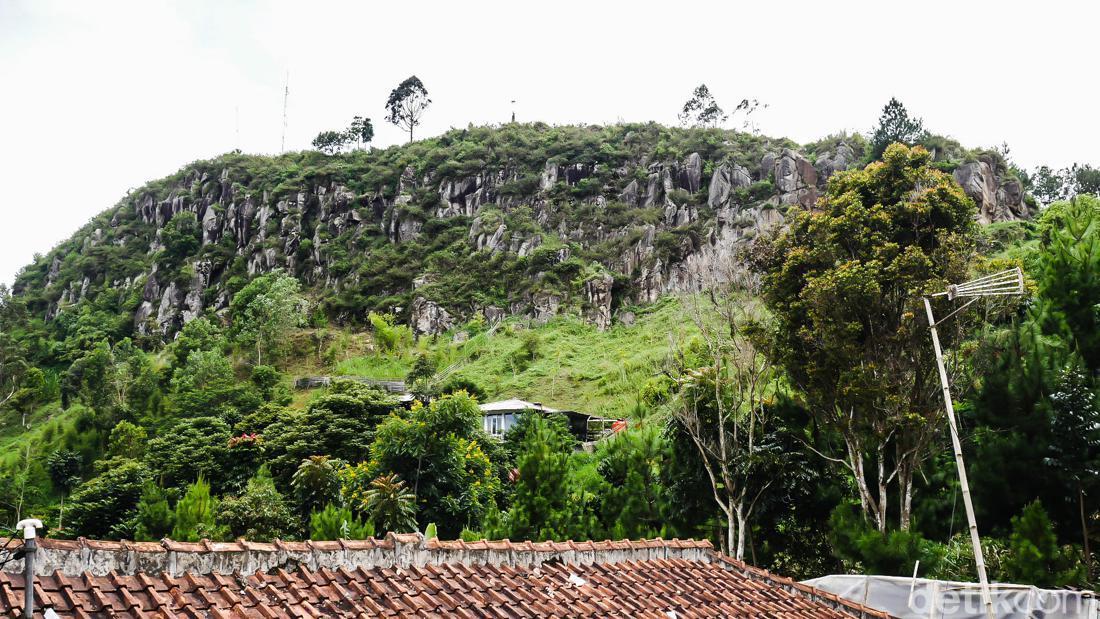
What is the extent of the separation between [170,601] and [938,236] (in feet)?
51.1

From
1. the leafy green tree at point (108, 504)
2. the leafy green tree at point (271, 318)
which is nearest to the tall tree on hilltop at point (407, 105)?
the leafy green tree at point (271, 318)

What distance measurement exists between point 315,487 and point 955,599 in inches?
751

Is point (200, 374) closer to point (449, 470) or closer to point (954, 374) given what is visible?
point (449, 470)

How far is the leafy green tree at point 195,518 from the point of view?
20.1m

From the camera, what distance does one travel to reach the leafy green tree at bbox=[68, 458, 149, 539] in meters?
26.6

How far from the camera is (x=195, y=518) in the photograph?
21.1 m

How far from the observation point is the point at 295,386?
4519 centimetres

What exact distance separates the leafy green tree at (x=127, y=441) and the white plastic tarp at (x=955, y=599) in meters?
34.0

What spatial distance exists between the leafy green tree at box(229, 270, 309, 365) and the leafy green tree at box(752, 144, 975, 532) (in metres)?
39.5

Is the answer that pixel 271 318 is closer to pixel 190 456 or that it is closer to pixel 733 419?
pixel 190 456

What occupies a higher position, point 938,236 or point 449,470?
point 938,236

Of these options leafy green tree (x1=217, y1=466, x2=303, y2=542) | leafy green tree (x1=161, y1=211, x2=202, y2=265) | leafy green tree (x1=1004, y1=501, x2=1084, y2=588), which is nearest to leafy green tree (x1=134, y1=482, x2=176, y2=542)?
leafy green tree (x1=217, y1=466, x2=303, y2=542)

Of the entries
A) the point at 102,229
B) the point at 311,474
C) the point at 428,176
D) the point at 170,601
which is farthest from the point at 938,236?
the point at 102,229

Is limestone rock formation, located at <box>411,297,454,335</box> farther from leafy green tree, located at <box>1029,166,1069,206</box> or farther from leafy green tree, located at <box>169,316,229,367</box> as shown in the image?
leafy green tree, located at <box>1029,166,1069,206</box>
